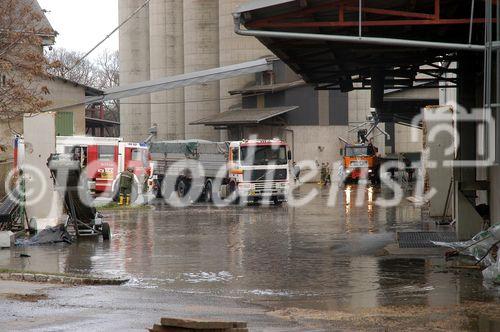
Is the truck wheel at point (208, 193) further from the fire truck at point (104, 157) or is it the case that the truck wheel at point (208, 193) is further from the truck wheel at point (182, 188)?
the fire truck at point (104, 157)

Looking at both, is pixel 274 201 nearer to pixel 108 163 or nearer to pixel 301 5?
pixel 108 163

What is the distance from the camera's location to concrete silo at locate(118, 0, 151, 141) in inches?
2894

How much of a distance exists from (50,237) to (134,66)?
54.2 meters

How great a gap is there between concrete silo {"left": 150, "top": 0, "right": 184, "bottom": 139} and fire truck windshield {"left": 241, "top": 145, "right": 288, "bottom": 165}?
32.7m

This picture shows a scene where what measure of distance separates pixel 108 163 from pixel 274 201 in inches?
297

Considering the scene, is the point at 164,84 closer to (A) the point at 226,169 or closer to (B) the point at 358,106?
(A) the point at 226,169

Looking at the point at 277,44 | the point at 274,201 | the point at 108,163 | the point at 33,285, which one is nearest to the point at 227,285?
the point at 33,285

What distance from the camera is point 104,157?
1591 inches

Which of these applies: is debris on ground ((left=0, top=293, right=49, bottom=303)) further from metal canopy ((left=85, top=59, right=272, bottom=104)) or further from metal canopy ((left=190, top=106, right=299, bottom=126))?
metal canopy ((left=190, top=106, right=299, bottom=126))

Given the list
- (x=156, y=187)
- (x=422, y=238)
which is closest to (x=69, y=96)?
(x=156, y=187)

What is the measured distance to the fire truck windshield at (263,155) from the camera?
37.4 metres

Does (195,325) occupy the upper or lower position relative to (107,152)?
lower

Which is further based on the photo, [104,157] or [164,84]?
[164,84]

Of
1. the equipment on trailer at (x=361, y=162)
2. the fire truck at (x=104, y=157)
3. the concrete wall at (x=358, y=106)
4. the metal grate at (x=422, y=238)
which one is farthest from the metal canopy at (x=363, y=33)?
the concrete wall at (x=358, y=106)
